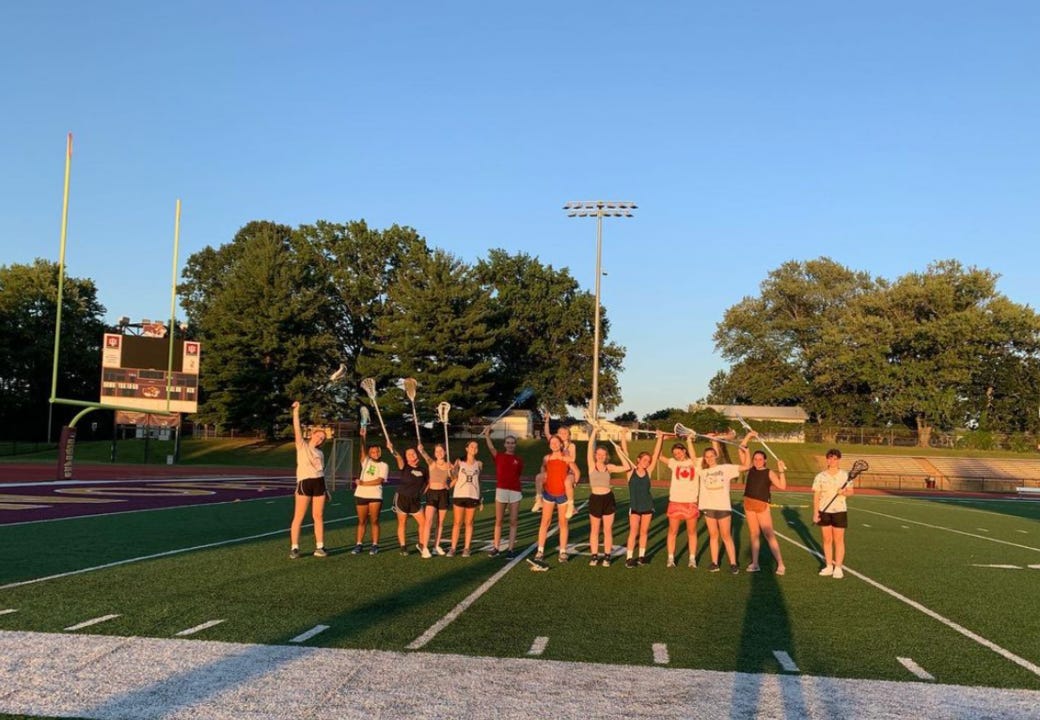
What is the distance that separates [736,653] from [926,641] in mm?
1997

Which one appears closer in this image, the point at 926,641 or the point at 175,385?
the point at 926,641

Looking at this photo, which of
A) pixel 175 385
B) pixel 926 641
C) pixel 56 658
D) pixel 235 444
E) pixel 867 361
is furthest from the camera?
pixel 867 361

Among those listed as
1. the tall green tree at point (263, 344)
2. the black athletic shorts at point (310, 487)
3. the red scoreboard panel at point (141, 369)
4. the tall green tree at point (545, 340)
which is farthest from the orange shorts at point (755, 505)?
the tall green tree at point (545, 340)

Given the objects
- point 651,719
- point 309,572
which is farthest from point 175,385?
point 651,719

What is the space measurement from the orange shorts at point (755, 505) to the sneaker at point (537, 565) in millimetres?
2844

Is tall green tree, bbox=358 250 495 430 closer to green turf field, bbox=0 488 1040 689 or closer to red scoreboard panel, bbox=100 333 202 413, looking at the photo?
red scoreboard panel, bbox=100 333 202 413

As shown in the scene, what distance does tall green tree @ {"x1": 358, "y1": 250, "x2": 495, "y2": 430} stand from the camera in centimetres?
6022

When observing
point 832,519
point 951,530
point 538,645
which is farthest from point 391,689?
point 951,530

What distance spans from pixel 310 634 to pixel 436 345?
53.3 metres

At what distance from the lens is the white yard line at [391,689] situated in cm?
566

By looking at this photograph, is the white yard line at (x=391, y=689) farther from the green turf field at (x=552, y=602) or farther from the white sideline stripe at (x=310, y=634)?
the green turf field at (x=552, y=602)

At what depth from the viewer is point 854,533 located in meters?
19.5

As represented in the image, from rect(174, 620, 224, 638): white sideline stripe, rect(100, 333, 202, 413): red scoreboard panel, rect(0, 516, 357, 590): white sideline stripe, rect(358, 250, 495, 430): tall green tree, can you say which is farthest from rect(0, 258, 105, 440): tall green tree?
rect(174, 620, 224, 638): white sideline stripe

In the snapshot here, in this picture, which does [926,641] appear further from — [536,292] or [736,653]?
[536,292]
